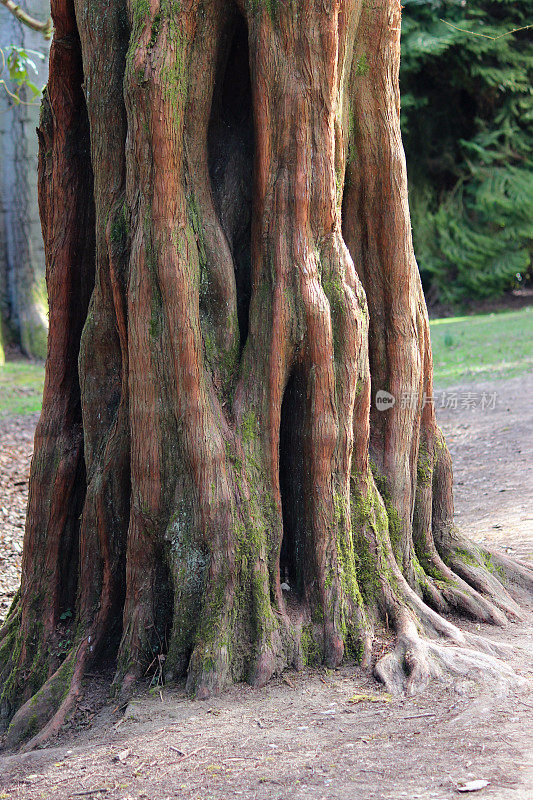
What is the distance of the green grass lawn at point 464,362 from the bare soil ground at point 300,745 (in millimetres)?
7844

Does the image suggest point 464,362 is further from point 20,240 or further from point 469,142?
point 469,142

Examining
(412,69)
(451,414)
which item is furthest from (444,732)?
(412,69)

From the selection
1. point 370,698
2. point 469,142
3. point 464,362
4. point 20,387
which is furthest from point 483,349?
point 469,142

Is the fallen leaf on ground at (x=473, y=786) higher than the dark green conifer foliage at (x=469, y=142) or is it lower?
lower

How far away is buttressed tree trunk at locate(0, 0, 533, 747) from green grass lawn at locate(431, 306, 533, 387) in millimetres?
7441

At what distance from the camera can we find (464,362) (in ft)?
40.7

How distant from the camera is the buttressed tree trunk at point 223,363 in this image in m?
3.33

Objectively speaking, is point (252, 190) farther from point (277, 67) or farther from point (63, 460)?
point (63, 460)

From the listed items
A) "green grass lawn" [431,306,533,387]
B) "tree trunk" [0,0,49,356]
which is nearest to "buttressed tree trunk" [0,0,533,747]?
"green grass lawn" [431,306,533,387]

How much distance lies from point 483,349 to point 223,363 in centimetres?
1065

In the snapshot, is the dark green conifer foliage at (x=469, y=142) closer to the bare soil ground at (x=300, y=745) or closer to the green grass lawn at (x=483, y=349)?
the green grass lawn at (x=483, y=349)

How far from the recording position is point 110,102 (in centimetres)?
354

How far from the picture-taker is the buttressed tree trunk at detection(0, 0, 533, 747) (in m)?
3.33

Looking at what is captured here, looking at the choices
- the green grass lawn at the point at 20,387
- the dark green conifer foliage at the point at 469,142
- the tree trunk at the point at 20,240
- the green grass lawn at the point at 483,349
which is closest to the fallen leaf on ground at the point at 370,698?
the green grass lawn at the point at 20,387
